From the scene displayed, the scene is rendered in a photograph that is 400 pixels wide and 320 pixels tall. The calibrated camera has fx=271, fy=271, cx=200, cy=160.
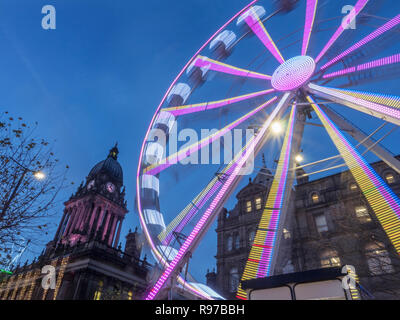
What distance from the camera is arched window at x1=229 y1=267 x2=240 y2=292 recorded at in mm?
28562

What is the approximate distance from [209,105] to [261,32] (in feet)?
18.9

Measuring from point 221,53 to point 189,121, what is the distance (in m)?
5.21

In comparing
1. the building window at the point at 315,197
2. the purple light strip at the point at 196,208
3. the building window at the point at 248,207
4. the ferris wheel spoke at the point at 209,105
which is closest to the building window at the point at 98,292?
the building window at the point at 248,207

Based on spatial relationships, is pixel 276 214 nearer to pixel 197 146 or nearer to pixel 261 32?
pixel 197 146

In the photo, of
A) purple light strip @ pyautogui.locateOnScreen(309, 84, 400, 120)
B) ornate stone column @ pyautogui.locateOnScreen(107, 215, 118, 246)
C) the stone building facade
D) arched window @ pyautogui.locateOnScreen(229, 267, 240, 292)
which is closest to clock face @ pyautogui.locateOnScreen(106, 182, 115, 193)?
ornate stone column @ pyautogui.locateOnScreen(107, 215, 118, 246)

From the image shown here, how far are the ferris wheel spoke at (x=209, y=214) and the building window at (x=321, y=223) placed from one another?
59.3 feet

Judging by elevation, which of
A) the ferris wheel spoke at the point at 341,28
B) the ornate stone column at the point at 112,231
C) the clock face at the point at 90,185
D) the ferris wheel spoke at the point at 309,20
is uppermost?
the clock face at the point at 90,185

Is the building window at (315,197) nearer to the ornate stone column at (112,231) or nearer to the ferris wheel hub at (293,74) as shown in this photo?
the ferris wheel hub at (293,74)

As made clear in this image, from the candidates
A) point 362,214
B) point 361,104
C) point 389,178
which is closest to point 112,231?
point 362,214

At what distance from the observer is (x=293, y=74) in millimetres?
15133

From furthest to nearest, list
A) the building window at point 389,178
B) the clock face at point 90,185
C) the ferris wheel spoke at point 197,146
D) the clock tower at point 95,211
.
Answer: the clock face at point 90,185 → the clock tower at point 95,211 → the building window at point 389,178 → the ferris wheel spoke at point 197,146

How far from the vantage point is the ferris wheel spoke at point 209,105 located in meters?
16.7
